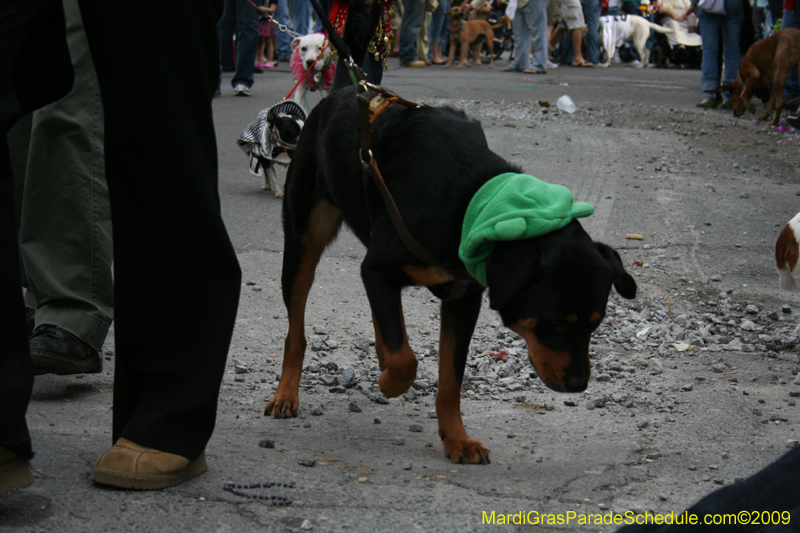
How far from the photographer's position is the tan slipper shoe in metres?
1.99

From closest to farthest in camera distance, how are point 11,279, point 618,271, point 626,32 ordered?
point 11,279
point 618,271
point 626,32

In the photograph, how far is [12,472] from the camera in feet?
6.00

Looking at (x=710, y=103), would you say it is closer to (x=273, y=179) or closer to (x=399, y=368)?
(x=273, y=179)

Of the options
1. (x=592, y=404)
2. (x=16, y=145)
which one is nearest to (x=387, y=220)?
(x=592, y=404)

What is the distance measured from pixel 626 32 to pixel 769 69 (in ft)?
42.1

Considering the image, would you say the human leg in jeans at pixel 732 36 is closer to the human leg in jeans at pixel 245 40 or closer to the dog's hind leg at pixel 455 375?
the human leg in jeans at pixel 245 40

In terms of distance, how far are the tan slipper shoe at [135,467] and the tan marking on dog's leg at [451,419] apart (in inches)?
35.2

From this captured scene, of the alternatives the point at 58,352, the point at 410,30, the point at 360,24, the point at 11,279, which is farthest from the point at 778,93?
the point at 11,279

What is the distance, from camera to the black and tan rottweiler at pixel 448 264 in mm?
2307

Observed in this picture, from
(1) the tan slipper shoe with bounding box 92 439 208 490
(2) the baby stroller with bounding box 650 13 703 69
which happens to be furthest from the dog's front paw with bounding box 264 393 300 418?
(2) the baby stroller with bounding box 650 13 703 69

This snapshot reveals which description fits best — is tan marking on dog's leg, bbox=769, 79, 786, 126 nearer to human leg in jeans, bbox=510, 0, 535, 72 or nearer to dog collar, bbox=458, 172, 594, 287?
human leg in jeans, bbox=510, 0, 535, 72

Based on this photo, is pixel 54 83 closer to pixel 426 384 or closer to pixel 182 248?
pixel 182 248

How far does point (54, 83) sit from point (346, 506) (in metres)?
1.30

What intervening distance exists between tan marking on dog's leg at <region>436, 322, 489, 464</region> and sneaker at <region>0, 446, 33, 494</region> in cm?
124
